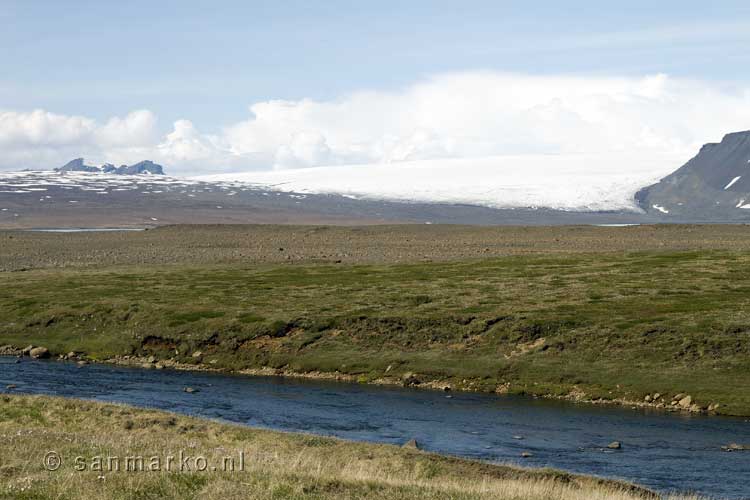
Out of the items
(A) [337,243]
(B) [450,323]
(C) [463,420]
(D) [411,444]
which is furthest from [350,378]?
(A) [337,243]

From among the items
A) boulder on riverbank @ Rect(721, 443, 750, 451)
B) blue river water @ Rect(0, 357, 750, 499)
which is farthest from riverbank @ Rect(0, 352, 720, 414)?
boulder on riverbank @ Rect(721, 443, 750, 451)

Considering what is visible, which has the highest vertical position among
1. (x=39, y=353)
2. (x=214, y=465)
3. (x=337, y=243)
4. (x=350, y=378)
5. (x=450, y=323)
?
(x=337, y=243)

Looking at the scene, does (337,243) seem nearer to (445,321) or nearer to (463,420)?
(445,321)

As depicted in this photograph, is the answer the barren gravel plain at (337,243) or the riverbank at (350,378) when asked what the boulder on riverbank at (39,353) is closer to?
the riverbank at (350,378)

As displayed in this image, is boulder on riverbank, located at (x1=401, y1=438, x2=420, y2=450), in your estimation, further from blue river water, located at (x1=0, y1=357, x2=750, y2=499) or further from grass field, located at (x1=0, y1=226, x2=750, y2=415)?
grass field, located at (x1=0, y1=226, x2=750, y2=415)

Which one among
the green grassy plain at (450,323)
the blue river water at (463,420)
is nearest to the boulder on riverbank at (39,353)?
the green grassy plain at (450,323)

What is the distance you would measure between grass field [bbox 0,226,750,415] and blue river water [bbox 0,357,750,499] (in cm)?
299

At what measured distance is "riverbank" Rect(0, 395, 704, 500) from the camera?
67.3 ft

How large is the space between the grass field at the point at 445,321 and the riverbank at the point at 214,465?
17.5m

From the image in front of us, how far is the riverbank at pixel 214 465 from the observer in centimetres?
2050

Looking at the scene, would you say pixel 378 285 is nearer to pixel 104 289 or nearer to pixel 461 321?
pixel 461 321

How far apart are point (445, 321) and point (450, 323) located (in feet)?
1.24

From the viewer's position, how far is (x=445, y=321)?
5653 cm

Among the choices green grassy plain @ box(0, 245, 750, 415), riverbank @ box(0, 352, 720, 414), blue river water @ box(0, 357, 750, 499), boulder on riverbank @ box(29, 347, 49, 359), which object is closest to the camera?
blue river water @ box(0, 357, 750, 499)
